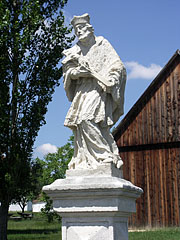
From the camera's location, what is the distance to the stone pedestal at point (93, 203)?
4.82m

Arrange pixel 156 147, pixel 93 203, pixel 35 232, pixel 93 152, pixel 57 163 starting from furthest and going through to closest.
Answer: pixel 57 163
pixel 35 232
pixel 156 147
pixel 93 152
pixel 93 203

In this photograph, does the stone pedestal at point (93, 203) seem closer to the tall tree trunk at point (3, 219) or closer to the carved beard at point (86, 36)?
the carved beard at point (86, 36)

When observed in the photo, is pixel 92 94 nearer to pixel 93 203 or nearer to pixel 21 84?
pixel 93 203

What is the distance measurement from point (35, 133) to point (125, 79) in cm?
893

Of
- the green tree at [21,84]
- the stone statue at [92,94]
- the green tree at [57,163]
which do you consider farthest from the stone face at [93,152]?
the green tree at [57,163]

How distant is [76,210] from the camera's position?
16.2ft

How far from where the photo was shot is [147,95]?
16.9 m

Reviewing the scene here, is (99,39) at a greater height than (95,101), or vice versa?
(99,39)

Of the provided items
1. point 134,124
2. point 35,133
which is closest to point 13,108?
point 35,133

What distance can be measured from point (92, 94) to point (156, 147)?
37.3 ft

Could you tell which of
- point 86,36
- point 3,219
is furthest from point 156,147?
point 86,36

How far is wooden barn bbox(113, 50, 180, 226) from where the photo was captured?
15.8 m

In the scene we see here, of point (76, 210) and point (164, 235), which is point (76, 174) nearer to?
point (76, 210)

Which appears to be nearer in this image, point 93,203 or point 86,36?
point 93,203
